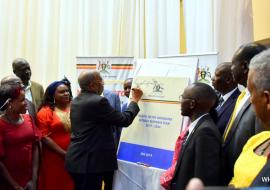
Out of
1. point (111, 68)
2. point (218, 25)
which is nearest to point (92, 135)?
point (111, 68)

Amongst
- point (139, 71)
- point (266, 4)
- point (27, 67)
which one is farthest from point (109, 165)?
point (266, 4)

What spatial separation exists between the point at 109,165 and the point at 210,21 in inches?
104

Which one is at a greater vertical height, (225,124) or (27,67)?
(27,67)

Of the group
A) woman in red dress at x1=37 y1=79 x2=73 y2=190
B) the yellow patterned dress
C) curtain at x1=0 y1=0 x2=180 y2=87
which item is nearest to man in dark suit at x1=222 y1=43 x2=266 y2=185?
the yellow patterned dress

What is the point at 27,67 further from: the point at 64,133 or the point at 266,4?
the point at 266,4

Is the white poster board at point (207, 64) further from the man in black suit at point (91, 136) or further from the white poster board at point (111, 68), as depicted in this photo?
the white poster board at point (111, 68)

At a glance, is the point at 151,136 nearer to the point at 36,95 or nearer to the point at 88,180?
the point at 88,180

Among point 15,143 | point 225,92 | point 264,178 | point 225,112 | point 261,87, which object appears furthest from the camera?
point 15,143

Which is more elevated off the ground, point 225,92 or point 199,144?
point 225,92

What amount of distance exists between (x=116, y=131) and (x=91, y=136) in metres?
0.93

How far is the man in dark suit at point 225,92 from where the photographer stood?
2361 millimetres

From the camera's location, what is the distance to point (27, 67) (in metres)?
3.96

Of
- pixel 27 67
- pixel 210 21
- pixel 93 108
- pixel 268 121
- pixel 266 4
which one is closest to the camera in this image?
pixel 268 121

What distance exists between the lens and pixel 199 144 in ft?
6.78
